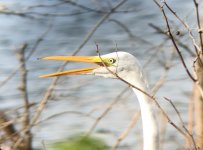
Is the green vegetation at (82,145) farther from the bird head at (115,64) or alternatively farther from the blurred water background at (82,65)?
the blurred water background at (82,65)

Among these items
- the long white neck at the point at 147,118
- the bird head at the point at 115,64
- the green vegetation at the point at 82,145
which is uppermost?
the bird head at the point at 115,64

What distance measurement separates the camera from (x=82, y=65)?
20.9 feet

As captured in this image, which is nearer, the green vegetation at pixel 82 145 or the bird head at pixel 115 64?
the bird head at pixel 115 64

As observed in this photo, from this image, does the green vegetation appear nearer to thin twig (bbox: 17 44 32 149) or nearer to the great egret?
the great egret

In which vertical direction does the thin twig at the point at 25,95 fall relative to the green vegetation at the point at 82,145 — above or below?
above

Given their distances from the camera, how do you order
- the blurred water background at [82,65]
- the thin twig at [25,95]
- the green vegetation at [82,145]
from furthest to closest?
the blurred water background at [82,65], the thin twig at [25,95], the green vegetation at [82,145]

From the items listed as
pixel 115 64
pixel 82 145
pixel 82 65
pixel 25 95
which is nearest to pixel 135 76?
pixel 115 64

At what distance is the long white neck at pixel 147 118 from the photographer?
2887mm

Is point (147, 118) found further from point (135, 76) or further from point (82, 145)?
point (82, 145)

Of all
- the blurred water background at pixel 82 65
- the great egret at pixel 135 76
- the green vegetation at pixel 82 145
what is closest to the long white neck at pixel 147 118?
the great egret at pixel 135 76

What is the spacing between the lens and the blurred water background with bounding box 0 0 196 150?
550 cm

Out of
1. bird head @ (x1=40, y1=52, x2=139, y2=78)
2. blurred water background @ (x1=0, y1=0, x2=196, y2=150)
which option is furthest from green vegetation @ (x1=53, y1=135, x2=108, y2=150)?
blurred water background @ (x1=0, y1=0, x2=196, y2=150)

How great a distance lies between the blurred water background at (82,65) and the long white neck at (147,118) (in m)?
1.69

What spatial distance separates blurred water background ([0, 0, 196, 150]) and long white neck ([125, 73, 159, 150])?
1.69 meters
